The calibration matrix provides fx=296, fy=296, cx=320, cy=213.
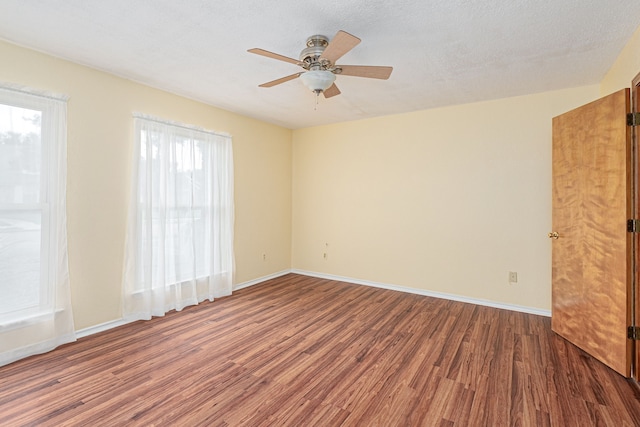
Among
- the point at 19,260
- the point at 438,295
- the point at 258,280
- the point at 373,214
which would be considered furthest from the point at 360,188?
the point at 19,260

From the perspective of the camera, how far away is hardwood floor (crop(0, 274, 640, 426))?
1782mm

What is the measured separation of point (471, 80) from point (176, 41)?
2.77 m

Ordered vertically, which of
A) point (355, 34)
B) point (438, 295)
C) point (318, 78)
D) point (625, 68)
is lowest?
point (438, 295)

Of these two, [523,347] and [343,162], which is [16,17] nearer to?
[343,162]

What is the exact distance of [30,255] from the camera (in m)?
2.46

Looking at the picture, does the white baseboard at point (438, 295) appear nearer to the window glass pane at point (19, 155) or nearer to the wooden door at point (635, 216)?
the wooden door at point (635, 216)

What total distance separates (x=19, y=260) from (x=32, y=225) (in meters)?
0.29

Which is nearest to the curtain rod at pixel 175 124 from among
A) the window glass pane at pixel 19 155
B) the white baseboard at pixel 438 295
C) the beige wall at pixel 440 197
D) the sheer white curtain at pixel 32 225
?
the sheer white curtain at pixel 32 225

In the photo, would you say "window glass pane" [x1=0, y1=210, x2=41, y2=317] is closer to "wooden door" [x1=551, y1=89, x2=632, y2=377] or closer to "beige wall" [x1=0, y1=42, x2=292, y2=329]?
"beige wall" [x1=0, y1=42, x2=292, y2=329]

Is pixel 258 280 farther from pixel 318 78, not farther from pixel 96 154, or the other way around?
pixel 318 78

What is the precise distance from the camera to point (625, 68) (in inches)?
94.1

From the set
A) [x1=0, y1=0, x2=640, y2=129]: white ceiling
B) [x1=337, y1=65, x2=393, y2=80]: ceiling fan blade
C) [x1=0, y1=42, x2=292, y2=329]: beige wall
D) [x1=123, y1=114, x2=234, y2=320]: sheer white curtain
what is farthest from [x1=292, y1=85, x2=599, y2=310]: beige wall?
[x1=0, y1=42, x2=292, y2=329]: beige wall

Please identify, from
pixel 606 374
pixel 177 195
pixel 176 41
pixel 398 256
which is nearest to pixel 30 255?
pixel 177 195

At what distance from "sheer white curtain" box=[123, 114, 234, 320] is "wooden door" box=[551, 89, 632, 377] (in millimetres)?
3788
